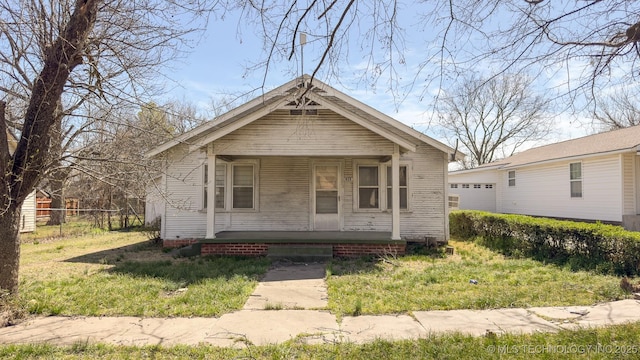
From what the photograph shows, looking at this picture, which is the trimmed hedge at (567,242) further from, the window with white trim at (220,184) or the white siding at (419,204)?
the window with white trim at (220,184)

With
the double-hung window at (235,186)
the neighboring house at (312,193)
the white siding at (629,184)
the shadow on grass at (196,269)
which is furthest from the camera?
the white siding at (629,184)

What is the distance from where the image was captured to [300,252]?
32.4 ft

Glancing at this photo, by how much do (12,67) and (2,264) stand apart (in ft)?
10.0

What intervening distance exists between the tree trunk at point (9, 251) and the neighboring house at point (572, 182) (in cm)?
1721

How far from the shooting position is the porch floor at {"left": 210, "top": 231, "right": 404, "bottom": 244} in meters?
9.88

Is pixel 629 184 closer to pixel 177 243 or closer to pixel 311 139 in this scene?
pixel 311 139

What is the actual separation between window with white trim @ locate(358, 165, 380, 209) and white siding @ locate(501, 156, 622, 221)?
944 centimetres

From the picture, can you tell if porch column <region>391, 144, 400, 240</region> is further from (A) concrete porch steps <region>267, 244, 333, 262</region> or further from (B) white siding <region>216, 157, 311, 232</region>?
(B) white siding <region>216, 157, 311, 232</region>

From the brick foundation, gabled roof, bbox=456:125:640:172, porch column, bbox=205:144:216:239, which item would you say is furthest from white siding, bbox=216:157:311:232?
gabled roof, bbox=456:125:640:172

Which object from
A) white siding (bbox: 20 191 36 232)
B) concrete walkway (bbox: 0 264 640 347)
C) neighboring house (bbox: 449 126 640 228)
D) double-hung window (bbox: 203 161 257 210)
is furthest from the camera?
white siding (bbox: 20 191 36 232)

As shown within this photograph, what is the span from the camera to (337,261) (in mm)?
9422

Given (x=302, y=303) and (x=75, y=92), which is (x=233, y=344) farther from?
(x=75, y=92)

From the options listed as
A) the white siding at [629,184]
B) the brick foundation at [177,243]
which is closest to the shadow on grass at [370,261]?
the brick foundation at [177,243]

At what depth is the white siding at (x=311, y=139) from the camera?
9.77 metres
